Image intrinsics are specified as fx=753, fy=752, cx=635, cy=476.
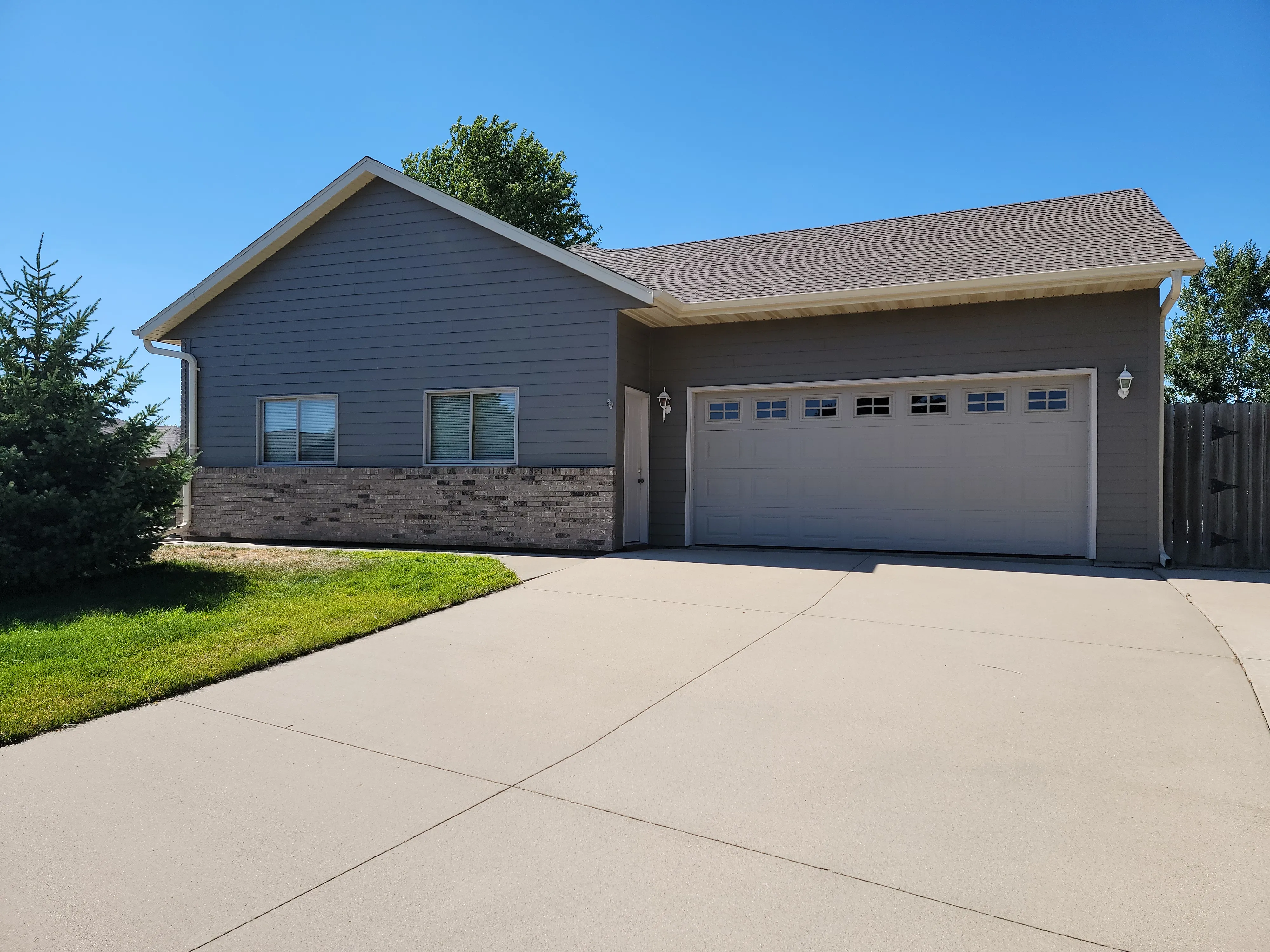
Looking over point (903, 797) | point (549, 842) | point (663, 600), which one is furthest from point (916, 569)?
point (549, 842)

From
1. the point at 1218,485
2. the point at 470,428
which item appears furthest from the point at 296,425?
the point at 1218,485

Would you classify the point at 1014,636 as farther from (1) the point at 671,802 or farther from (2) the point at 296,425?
(2) the point at 296,425

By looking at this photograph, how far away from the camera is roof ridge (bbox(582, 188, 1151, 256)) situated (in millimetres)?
11680

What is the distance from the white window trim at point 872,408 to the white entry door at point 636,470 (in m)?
2.80

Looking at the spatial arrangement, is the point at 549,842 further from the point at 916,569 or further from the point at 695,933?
the point at 916,569

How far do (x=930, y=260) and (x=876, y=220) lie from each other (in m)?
2.91

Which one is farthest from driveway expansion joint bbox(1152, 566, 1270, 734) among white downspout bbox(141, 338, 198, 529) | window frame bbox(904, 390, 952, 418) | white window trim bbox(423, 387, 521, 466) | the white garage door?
white downspout bbox(141, 338, 198, 529)

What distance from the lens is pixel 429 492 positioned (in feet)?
36.0

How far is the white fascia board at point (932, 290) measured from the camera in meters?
8.29

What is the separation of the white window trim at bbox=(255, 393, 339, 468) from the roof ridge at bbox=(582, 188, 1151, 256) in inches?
176

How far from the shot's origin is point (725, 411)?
1087cm

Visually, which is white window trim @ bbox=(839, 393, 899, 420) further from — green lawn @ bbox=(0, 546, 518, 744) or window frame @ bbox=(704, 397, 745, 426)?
green lawn @ bbox=(0, 546, 518, 744)

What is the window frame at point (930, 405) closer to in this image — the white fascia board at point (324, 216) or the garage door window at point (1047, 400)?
the garage door window at point (1047, 400)

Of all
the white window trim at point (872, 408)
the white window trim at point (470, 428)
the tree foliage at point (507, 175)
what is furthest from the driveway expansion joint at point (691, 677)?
the tree foliage at point (507, 175)
